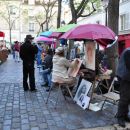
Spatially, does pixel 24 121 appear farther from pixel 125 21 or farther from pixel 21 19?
pixel 21 19

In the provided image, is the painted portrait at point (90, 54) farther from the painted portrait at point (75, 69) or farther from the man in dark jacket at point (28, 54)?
the man in dark jacket at point (28, 54)

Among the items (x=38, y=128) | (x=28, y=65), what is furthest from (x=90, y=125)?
(x=28, y=65)

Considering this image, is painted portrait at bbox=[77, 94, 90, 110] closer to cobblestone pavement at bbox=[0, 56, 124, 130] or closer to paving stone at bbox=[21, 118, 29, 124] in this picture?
cobblestone pavement at bbox=[0, 56, 124, 130]

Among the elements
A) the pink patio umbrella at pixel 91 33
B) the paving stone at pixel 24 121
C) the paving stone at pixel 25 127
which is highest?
the pink patio umbrella at pixel 91 33

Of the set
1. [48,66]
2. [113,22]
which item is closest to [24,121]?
[48,66]

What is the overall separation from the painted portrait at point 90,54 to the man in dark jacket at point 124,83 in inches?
73.9

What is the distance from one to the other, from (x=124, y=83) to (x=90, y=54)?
7.10ft

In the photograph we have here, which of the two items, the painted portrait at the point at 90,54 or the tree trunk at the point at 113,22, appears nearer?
the painted portrait at the point at 90,54

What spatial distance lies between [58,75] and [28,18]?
64601mm

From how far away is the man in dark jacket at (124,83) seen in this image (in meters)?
6.68

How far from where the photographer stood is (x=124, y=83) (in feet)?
22.4

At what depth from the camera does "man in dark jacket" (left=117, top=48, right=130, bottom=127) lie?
6.68 meters

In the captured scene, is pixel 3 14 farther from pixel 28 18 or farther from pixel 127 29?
pixel 127 29

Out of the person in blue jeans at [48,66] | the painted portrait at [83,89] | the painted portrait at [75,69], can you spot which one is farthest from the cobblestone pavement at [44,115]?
the person in blue jeans at [48,66]
